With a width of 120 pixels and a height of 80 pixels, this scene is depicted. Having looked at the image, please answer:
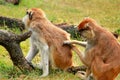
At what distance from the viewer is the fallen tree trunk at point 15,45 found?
8758 millimetres

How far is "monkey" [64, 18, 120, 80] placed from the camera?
8945mm

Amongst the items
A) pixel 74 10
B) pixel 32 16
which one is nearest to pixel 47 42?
pixel 32 16

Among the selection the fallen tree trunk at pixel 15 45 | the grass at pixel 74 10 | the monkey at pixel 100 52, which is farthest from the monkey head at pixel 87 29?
the grass at pixel 74 10

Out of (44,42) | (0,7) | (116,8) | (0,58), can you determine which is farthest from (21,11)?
(44,42)

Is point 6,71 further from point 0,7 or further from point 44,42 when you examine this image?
point 0,7

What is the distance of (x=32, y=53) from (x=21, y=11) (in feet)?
36.0

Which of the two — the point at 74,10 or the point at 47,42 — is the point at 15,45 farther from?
the point at 74,10

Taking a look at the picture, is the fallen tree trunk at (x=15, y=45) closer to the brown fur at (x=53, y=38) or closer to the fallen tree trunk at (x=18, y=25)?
the brown fur at (x=53, y=38)

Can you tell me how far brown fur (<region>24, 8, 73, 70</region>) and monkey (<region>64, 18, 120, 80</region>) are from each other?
80 cm

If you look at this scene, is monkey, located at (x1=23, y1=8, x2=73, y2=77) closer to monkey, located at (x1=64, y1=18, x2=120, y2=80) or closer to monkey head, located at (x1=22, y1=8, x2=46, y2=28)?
monkey head, located at (x1=22, y1=8, x2=46, y2=28)

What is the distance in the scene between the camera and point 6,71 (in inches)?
380

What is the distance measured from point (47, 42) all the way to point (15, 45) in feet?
3.27

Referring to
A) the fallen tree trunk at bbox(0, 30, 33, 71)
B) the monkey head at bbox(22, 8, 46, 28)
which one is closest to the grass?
the monkey head at bbox(22, 8, 46, 28)

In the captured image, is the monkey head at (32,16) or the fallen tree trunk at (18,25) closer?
the monkey head at (32,16)
